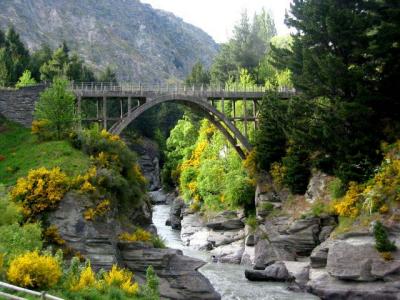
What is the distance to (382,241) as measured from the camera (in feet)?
87.1

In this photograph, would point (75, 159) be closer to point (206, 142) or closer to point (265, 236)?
point (265, 236)

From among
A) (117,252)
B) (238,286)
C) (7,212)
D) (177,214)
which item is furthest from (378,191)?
(177,214)

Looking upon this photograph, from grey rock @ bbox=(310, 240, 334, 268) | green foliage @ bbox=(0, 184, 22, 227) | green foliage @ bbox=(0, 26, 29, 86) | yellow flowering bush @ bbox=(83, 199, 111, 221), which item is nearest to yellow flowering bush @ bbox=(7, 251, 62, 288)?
green foliage @ bbox=(0, 184, 22, 227)

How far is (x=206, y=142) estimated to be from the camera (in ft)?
217

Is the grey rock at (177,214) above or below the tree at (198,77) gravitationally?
below

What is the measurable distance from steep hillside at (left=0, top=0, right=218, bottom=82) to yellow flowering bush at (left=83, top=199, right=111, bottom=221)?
114830 mm

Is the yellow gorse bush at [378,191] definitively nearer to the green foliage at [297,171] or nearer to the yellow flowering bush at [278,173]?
the green foliage at [297,171]

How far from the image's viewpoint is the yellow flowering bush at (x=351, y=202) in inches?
1244

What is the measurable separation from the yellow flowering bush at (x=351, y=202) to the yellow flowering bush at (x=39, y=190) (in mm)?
16888

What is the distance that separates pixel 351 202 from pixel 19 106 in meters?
24.2

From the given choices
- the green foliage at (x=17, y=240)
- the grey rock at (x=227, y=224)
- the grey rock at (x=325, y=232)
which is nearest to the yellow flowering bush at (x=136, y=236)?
the green foliage at (x=17, y=240)

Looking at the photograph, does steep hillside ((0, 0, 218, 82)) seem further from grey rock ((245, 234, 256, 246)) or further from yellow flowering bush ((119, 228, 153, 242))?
yellow flowering bush ((119, 228, 153, 242))

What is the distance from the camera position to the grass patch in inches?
1104

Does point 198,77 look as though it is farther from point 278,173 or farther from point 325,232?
point 325,232
